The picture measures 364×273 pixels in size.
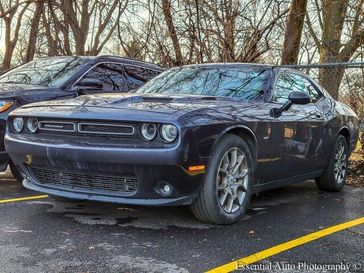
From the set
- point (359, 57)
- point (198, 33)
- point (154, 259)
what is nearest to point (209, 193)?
point (154, 259)

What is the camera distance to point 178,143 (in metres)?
4.18

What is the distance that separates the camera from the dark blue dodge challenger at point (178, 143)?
4.25m

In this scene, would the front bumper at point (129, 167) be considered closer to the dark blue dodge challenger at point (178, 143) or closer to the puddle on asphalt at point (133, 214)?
the dark blue dodge challenger at point (178, 143)

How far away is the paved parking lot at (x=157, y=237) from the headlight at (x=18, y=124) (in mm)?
802

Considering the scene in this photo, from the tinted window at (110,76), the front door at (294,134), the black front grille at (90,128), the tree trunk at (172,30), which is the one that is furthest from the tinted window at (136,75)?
the tree trunk at (172,30)

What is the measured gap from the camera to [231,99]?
529 cm

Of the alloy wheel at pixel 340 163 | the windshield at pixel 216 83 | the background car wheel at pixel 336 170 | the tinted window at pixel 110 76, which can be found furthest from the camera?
the tinted window at pixel 110 76

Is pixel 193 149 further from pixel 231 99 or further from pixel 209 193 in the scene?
pixel 231 99

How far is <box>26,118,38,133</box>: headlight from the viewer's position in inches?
191

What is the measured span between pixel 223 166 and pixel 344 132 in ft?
9.61

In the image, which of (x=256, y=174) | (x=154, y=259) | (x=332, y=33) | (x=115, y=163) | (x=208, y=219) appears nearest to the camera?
(x=154, y=259)

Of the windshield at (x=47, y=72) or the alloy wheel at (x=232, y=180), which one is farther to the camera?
the windshield at (x=47, y=72)

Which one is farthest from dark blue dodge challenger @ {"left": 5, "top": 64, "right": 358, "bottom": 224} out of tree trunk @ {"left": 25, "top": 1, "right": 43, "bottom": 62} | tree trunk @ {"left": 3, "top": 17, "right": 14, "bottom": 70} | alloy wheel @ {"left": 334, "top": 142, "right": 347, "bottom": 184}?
tree trunk @ {"left": 3, "top": 17, "right": 14, "bottom": 70}

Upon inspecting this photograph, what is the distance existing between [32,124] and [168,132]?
1.44 meters
